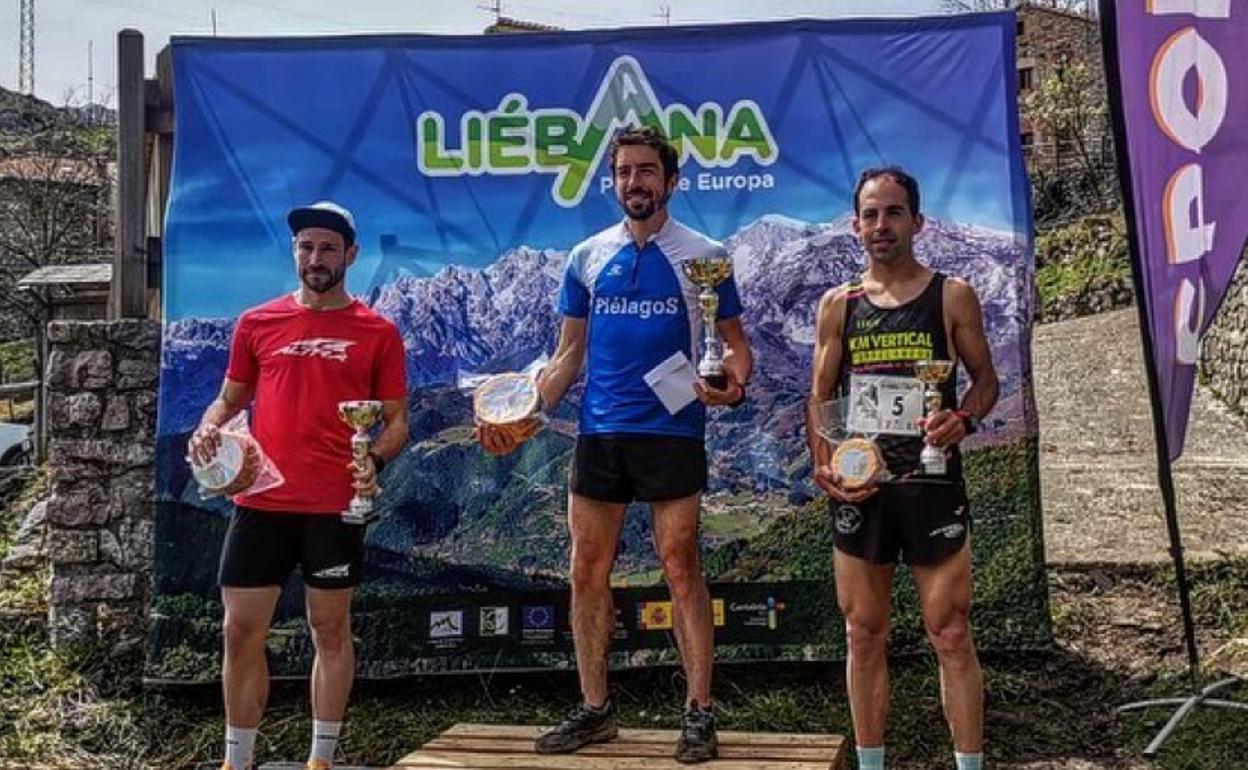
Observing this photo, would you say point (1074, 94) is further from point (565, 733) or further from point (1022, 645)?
point (565, 733)

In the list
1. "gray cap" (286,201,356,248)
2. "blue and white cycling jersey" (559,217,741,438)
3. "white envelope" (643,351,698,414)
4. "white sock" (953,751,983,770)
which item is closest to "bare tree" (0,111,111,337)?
"gray cap" (286,201,356,248)

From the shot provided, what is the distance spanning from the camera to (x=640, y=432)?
3.82 metres

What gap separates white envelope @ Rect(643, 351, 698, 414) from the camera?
3801 millimetres

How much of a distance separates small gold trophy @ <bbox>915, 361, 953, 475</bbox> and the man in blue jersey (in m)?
0.56

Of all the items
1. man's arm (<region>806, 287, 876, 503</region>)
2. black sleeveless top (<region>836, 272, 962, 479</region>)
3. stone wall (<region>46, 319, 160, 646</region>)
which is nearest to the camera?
black sleeveless top (<region>836, 272, 962, 479</region>)

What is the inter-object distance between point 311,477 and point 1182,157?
2.89 metres

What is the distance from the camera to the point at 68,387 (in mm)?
5312

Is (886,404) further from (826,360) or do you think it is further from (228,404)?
(228,404)

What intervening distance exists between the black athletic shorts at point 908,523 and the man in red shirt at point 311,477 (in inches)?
54.8

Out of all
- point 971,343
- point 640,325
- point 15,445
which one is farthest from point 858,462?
point 15,445

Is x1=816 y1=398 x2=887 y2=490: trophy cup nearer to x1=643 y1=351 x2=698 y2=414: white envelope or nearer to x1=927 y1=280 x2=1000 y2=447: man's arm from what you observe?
x1=927 y1=280 x2=1000 y2=447: man's arm

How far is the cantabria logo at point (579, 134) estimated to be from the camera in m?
5.04

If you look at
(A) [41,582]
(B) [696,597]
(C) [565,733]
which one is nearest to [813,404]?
(B) [696,597]

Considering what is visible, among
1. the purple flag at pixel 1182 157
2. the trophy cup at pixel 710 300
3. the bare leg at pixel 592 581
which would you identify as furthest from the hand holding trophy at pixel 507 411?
the purple flag at pixel 1182 157
